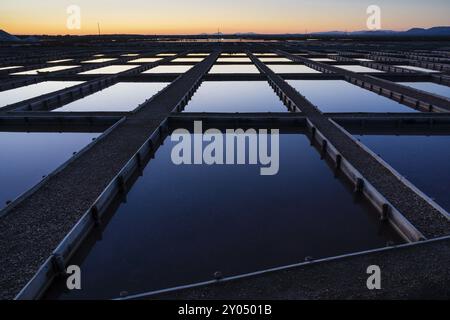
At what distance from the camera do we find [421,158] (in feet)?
65.0

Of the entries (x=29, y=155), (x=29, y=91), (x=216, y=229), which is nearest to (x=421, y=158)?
(x=216, y=229)

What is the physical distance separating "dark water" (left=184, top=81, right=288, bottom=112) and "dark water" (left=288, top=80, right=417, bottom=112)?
12.5 feet

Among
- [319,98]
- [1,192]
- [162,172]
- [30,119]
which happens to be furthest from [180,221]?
[319,98]

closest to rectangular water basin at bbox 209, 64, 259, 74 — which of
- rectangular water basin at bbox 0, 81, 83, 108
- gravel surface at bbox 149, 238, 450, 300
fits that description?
rectangular water basin at bbox 0, 81, 83, 108

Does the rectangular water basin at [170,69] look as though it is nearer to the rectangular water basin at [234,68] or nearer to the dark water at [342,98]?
the rectangular water basin at [234,68]

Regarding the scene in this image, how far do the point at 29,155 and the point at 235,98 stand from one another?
19.6m

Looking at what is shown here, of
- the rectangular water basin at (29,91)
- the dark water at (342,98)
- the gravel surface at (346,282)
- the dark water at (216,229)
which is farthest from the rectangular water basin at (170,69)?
the gravel surface at (346,282)

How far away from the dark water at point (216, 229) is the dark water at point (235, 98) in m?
12.9

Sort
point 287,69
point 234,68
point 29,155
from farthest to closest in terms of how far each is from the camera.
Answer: point 234,68 < point 287,69 < point 29,155

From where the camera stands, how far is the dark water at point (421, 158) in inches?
633

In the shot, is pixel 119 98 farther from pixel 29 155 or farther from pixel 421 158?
pixel 421 158

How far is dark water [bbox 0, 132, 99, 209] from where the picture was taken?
17.2 m

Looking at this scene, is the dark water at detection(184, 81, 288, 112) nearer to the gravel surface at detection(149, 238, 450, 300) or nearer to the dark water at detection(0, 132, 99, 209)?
the dark water at detection(0, 132, 99, 209)
